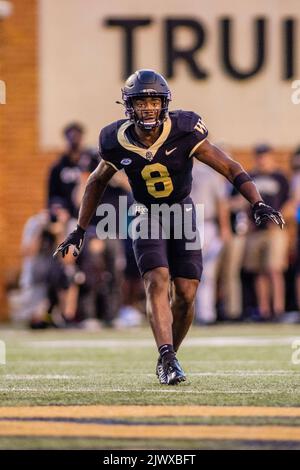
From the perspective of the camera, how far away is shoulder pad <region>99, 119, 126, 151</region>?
23.4ft

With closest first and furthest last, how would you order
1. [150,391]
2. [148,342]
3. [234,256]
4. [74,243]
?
[150,391] < [74,243] < [148,342] < [234,256]

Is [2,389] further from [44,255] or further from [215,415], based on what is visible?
[44,255]

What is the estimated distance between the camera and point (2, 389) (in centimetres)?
684

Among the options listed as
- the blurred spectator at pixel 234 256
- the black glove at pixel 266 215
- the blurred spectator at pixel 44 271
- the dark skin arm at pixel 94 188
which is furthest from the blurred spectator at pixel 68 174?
the black glove at pixel 266 215

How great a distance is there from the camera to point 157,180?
7191 millimetres

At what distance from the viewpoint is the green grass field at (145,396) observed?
486cm

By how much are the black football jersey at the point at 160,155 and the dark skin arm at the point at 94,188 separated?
0.28 ft

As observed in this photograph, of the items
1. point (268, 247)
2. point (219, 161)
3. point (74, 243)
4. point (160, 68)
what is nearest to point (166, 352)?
point (74, 243)

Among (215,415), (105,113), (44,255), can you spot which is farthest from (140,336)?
(215,415)

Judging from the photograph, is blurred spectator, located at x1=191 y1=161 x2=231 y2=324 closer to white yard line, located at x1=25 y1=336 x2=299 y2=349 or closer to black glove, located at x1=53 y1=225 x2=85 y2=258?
white yard line, located at x1=25 y1=336 x2=299 y2=349

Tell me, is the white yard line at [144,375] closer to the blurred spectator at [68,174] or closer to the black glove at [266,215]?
the black glove at [266,215]

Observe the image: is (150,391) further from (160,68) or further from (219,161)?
(160,68)

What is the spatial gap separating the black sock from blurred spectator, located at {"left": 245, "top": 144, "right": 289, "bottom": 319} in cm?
673

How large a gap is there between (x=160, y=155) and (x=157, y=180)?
15cm
